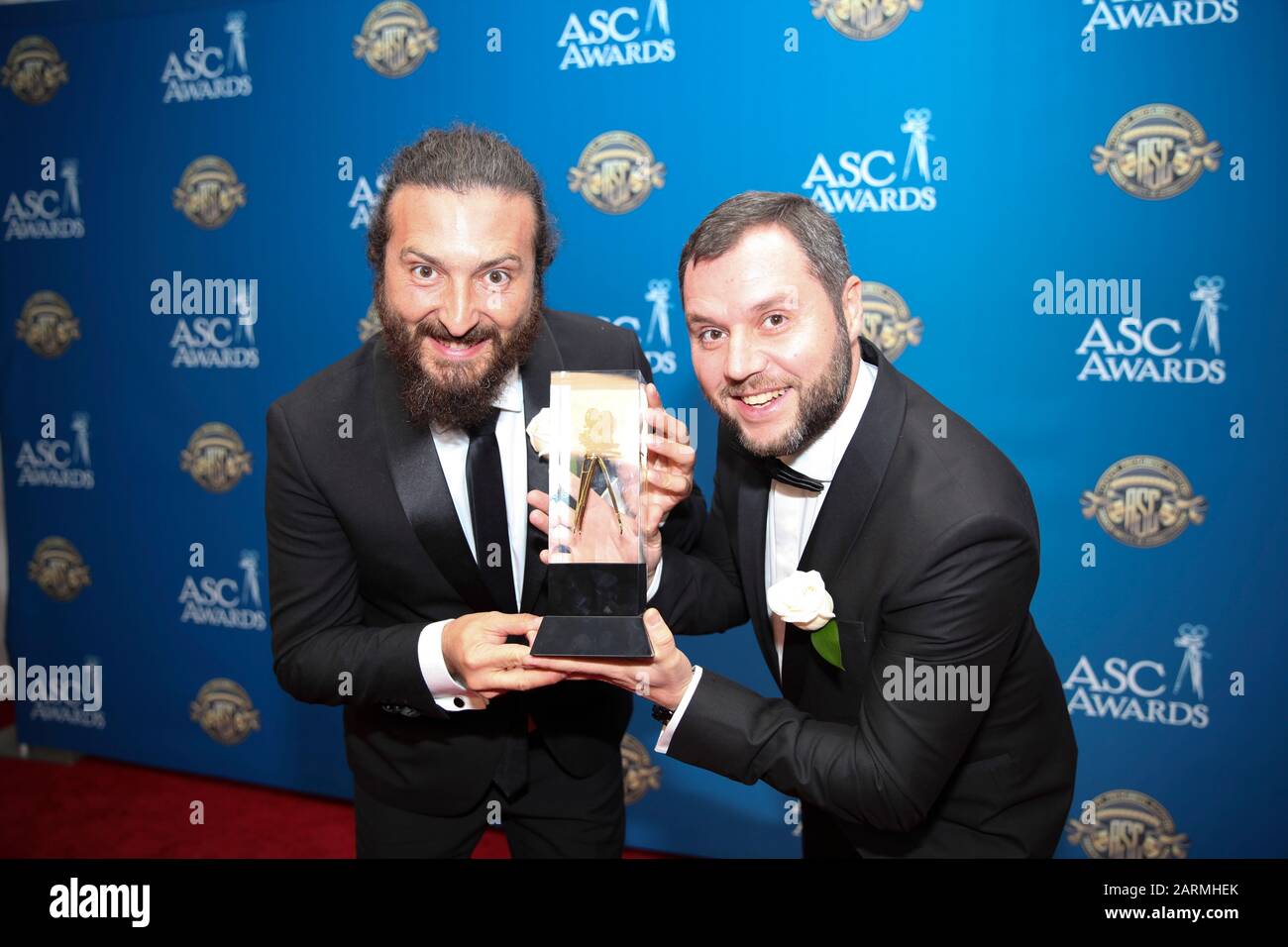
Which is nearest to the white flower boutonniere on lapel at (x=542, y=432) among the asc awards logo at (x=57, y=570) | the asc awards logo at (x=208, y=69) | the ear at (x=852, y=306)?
the ear at (x=852, y=306)

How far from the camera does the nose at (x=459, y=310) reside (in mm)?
1949

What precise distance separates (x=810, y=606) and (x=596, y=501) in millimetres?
523

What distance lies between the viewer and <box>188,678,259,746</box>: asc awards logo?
4.27m

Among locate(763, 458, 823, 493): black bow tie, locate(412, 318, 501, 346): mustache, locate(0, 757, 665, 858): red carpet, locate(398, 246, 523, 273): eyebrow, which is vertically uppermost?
locate(398, 246, 523, 273): eyebrow

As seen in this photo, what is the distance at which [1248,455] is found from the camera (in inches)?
121

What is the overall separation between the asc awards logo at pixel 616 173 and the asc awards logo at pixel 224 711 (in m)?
2.85

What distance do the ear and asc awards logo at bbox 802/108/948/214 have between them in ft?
4.50

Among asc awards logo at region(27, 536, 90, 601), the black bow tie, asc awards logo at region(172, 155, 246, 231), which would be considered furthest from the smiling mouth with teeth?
asc awards logo at region(27, 536, 90, 601)

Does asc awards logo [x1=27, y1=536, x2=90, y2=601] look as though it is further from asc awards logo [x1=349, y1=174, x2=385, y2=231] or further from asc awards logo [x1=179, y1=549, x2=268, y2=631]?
asc awards logo [x1=349, y1=174, x2=385, y2=231]

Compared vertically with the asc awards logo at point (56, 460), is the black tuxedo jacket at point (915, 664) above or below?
below

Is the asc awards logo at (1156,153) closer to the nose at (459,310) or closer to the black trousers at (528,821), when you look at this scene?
the nose at (459,310)

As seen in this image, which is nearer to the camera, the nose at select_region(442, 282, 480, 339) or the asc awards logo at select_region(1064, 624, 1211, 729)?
the nose at select_region(442, 282, 480, 339)
